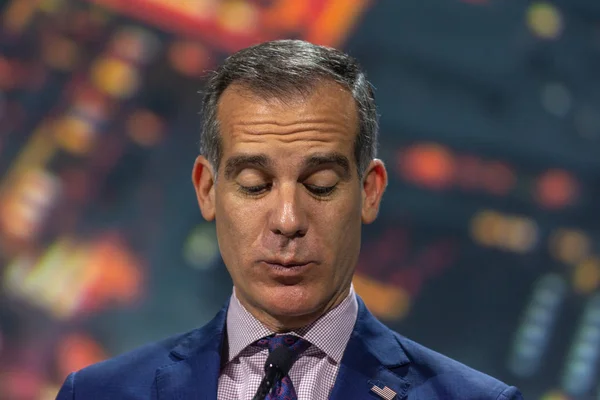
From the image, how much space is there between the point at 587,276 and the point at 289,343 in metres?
2.70

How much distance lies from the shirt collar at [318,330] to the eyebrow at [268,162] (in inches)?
11.5

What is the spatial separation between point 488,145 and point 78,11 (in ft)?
6.44

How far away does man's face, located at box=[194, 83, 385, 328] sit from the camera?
1.73m

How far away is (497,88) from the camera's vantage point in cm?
408

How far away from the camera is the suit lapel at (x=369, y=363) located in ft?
5.84

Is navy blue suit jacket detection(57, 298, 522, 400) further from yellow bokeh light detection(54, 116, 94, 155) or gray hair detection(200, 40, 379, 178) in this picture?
yellow bokeh light detection(54, 116, 94, 155)

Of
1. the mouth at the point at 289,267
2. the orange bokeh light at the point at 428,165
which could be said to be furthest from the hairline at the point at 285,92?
the orange bokeh light at the point at 428,165

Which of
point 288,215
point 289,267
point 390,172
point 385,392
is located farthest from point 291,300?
point 390,172

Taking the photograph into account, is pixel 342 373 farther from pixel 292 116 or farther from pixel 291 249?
pixel 292 116

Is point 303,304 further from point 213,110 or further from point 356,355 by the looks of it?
point 213,110

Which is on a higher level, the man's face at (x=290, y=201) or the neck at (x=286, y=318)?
the man's face at (x=290, y=201)

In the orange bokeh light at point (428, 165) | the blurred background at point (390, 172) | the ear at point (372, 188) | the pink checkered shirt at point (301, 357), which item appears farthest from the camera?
Result: the orange bokeh light at point (428, 165)

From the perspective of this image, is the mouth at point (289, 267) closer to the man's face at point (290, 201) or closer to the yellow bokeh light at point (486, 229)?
the man's face at point (290, 201)

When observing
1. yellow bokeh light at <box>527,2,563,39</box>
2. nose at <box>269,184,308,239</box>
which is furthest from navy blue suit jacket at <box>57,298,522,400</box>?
yellow bokeh light at <box>527,2,563,39</box>
